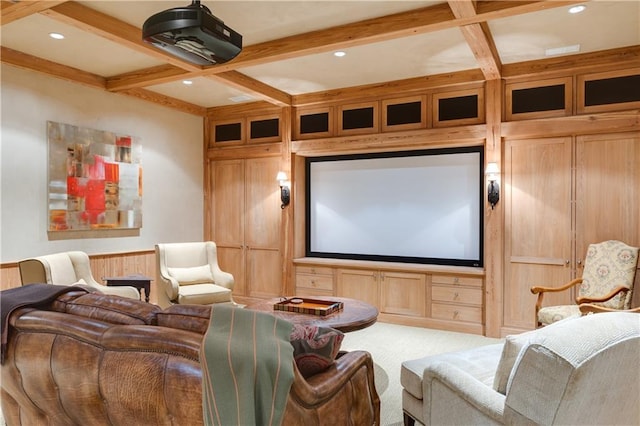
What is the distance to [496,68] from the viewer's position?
168 inches

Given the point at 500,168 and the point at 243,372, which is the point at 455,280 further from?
the point at 243,372

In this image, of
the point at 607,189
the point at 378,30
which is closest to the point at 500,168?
the point at 607,189

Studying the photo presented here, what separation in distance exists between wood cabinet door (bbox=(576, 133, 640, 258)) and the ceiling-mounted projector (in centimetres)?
356

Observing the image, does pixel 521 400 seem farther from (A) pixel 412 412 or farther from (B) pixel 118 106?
(B) pixel 118 106

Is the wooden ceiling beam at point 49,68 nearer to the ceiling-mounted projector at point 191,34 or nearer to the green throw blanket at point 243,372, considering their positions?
the ceiling-mounted projector at point 191,34

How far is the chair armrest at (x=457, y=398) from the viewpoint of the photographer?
172cm

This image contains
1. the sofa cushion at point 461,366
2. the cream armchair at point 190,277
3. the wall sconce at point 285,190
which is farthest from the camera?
the wall sconce at point 285,190

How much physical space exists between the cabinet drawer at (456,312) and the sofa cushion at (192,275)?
2.61 meters

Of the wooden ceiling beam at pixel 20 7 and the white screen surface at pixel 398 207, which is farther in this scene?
the white screen surface at pixel 398 207

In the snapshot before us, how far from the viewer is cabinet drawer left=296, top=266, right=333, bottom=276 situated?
18.1 ft

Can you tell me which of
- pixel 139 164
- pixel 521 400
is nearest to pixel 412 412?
pixel 521 400

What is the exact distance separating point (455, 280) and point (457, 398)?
10.0ft

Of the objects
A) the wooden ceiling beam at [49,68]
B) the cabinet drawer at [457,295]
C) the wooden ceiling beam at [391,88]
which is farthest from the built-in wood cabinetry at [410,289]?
the wooden ceiling beam at [49,68]

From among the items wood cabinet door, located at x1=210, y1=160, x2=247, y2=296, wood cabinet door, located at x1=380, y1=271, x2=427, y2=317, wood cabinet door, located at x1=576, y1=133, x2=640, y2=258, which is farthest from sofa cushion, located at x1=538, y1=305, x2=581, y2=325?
wood cabinet door, located at x1=210, y1=160, x2=247, y2=296
